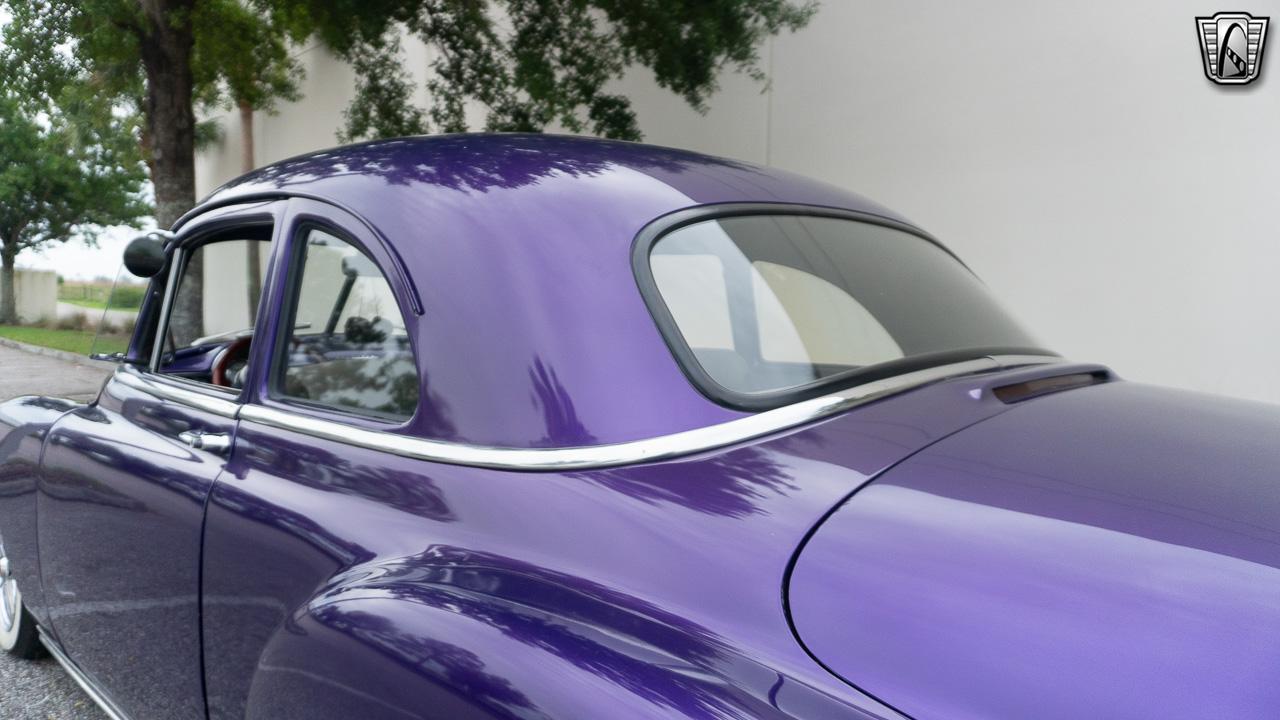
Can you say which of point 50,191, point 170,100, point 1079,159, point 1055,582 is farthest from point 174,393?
point 50,191

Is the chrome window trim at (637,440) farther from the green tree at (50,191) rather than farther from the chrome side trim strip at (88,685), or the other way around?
the green tree at (50,191)

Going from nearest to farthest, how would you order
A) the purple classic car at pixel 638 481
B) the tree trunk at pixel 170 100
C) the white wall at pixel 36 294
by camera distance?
the purple classic car at pixel 638 481 → the tree trunk at pixel 170 100 → the white wall at pixel 36 294

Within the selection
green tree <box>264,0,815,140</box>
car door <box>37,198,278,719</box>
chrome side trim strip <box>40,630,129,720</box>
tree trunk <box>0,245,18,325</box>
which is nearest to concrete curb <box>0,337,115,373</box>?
green tree <box>264,0,815,140</box>

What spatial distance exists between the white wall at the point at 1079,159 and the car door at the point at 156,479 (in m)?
6.09

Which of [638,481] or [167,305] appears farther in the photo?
[167,305]

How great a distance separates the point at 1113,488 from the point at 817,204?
3.36ft

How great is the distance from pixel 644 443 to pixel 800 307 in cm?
59

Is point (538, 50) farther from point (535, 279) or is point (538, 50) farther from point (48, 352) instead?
point (48, 352)

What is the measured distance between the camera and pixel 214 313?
8.27 feet

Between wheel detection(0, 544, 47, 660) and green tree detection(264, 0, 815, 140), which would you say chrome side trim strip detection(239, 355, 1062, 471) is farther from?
green tree detection(264, 0, 815, 140)

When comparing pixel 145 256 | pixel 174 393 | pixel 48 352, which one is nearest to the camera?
pixel 174 393

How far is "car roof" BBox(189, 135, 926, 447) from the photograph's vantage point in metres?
1.56

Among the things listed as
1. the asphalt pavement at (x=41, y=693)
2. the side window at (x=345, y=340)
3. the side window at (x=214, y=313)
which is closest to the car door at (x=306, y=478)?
the side window at (x=345, y=340)

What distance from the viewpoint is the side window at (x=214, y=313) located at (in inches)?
95.2
